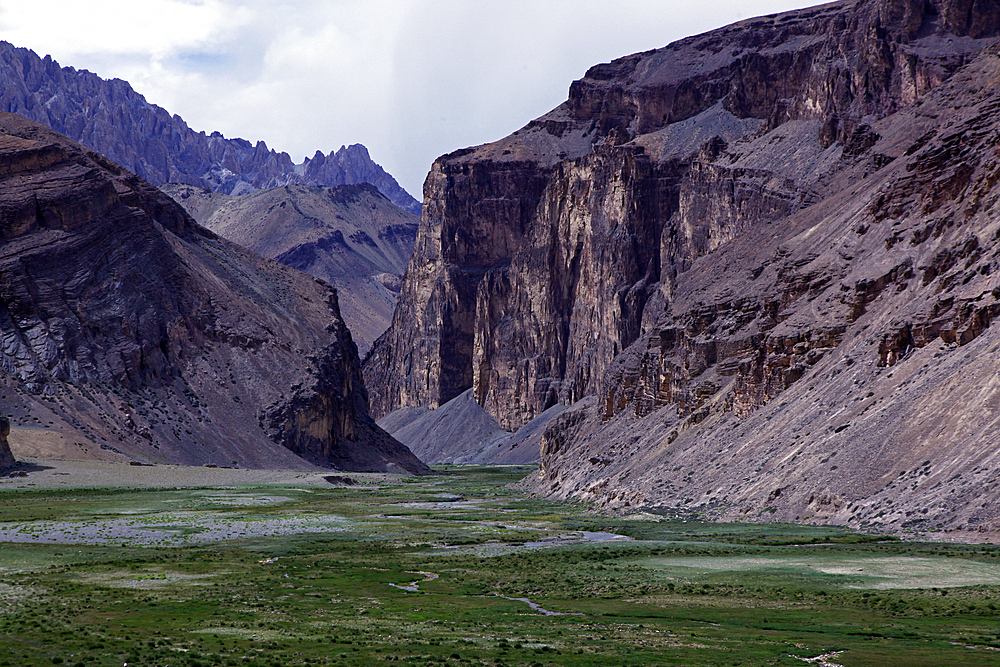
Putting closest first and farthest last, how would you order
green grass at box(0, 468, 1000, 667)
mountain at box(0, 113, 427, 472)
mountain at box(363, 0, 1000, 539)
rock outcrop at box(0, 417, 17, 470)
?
green grass at box(0, 468, 1000, 667), mountain at box(363, 0, 1000, 539), rock outcrop at box(0, 417, 17, 470), mountain at box(0, 113, 427, 472)

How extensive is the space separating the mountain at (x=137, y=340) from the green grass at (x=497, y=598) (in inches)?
2746

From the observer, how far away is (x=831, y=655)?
2969 centimetres

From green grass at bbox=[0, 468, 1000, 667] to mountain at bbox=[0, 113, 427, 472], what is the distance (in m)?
69.8

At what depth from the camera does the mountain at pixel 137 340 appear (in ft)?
473

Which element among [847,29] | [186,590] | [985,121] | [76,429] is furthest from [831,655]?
[847,29]

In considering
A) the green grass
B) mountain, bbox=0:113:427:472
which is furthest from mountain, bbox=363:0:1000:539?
mountain, bbox=0:113:427:472

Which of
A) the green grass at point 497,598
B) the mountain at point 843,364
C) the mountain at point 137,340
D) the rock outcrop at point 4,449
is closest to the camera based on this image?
the green grass at point 497,598

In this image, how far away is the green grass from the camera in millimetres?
29734

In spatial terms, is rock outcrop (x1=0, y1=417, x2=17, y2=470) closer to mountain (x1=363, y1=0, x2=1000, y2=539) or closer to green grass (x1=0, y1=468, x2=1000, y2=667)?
green grass (x1=0, y1=468, x2=1000, y2=667)

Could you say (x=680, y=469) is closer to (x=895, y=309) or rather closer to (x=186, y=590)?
(x=895, y=309)

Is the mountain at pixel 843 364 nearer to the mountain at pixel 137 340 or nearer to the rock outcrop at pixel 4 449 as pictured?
the mountain at pixel 137 340

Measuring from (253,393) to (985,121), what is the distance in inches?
4331

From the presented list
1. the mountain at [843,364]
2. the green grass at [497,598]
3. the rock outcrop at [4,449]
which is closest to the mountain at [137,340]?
the rock outcrop at [4,449]

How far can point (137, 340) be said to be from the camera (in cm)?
15950
